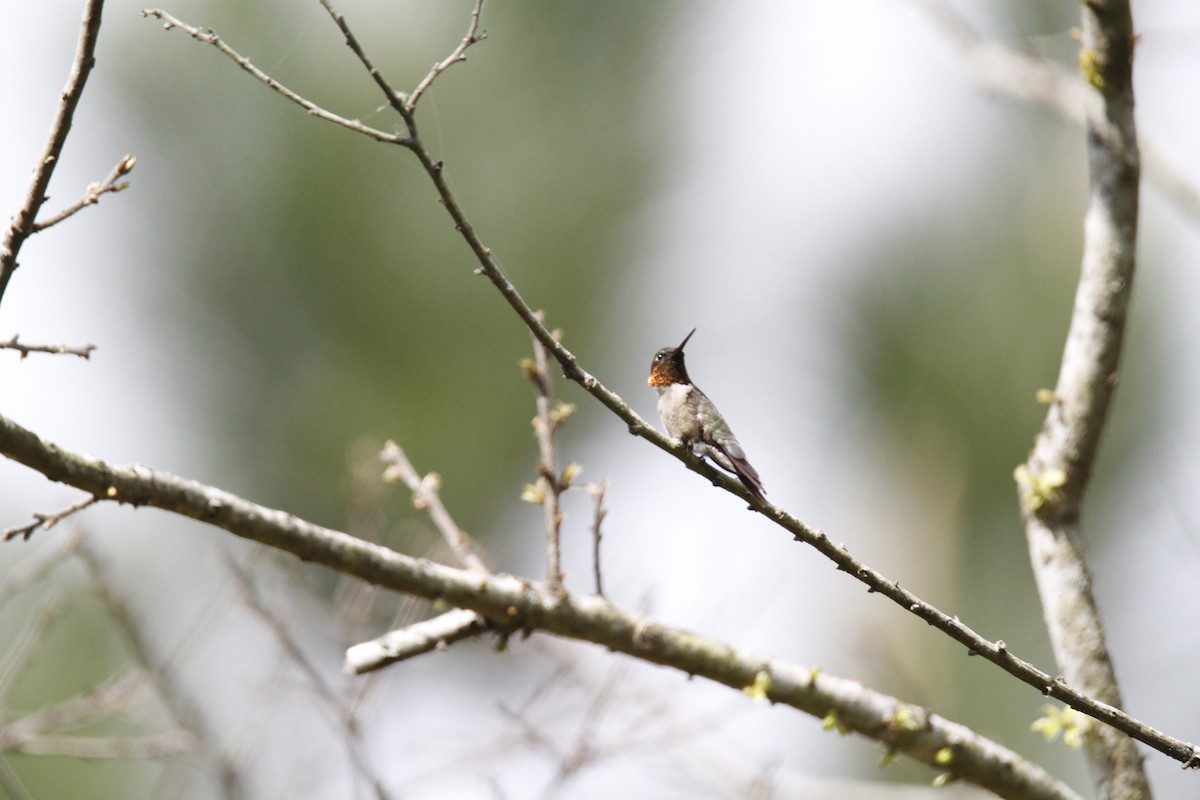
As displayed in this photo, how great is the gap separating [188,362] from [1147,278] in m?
10.1

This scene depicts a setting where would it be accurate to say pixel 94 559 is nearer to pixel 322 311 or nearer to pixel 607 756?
pixel 607 756

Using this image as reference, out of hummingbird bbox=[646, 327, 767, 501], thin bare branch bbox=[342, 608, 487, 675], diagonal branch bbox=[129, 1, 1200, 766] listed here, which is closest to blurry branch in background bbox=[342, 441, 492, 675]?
thin bare branch bbox=[342, 608, 487, 675]

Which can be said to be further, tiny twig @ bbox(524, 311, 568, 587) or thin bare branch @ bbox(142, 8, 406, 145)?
tiny twig @ bbox(524, 311, 568, 587)

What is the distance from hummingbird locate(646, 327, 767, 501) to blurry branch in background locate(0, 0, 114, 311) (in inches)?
57.9

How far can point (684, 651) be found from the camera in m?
3.49

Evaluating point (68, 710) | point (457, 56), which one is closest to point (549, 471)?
→ point (457, 56)

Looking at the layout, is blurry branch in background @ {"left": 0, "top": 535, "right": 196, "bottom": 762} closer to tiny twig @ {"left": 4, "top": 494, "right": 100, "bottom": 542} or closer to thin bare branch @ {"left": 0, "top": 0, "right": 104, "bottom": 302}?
tiny twig @ {"left": 4, "top": 494, "right": 100, "bottom": 542}

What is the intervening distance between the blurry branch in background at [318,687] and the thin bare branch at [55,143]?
7.47 feet

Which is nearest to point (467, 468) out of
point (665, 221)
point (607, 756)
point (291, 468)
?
point (291, 468)

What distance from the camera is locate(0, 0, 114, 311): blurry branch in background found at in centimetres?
229

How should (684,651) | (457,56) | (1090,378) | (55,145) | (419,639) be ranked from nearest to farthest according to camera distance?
(55,145), (457,56), (419,639), (684,651), (1090,378)

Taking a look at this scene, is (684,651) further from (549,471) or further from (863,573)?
(863,573)

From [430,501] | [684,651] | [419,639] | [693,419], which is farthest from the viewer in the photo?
[430,501]

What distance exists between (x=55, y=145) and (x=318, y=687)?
2.71m
